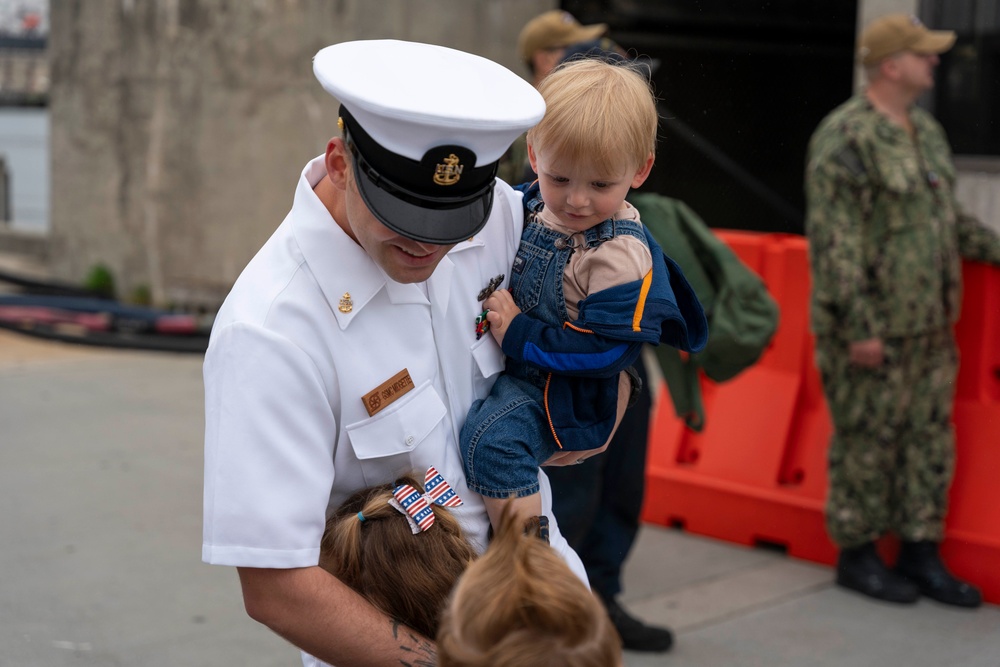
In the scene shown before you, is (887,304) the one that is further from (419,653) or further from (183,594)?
(419,653)

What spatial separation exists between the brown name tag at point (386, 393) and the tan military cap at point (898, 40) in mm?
3187

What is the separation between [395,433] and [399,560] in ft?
0.59

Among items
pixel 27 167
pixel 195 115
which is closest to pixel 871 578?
pixel 195 115

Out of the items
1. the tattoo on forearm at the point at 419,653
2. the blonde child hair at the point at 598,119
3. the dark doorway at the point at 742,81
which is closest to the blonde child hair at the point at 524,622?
the tattoo on forearm at the point at 419,653

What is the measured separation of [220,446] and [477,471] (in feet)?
1.33

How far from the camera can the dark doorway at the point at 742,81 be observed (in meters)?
8.49

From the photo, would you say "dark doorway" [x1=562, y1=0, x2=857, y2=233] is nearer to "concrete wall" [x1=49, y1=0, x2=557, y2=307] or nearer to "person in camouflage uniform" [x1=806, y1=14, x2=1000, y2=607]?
"concrete wall" [x1=49, y1=0, x2=557, y2=307]

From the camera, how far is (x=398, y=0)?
347 inches

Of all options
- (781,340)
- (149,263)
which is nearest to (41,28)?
(149,263)

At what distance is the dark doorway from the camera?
334 inches

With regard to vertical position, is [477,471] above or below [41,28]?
above

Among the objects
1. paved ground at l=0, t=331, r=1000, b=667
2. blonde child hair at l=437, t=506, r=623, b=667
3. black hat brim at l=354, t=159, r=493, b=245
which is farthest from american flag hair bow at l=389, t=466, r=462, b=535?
paved ground at l=0, t=331, r=1000, b=667

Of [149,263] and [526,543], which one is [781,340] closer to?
[526,543]

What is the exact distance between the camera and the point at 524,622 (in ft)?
4.54
